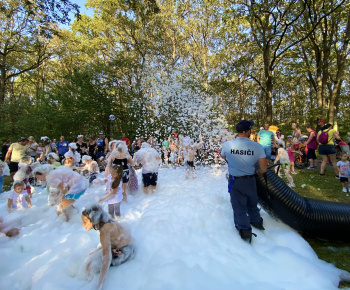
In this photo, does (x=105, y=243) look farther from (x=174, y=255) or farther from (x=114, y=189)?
(x=114, y=189)

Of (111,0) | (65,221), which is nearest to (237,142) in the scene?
(65,221)

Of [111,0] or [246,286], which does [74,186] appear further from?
[111,0]

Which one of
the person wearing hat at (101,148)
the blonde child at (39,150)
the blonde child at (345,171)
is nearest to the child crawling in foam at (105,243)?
the blonde child at (345,171)

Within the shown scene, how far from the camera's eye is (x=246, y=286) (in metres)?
2.57

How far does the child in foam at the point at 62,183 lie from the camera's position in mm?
4352

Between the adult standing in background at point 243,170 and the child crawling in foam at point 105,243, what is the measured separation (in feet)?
5.89

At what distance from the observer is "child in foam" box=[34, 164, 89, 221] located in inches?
171

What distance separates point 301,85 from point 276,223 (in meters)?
32.7

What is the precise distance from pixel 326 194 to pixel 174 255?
4.58m

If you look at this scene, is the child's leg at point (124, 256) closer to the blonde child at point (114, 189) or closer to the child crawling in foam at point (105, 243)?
the child crawling in foam at point (105, 243)

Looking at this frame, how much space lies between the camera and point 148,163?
594 cm

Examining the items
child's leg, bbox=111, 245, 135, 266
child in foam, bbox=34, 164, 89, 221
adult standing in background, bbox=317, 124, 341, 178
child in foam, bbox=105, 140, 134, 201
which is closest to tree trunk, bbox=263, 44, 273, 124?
adult standing in background, bbox=317, 124, 341, 178

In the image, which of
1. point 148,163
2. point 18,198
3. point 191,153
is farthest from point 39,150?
point 191,153

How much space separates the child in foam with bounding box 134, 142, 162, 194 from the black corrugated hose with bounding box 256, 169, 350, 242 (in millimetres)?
3016
